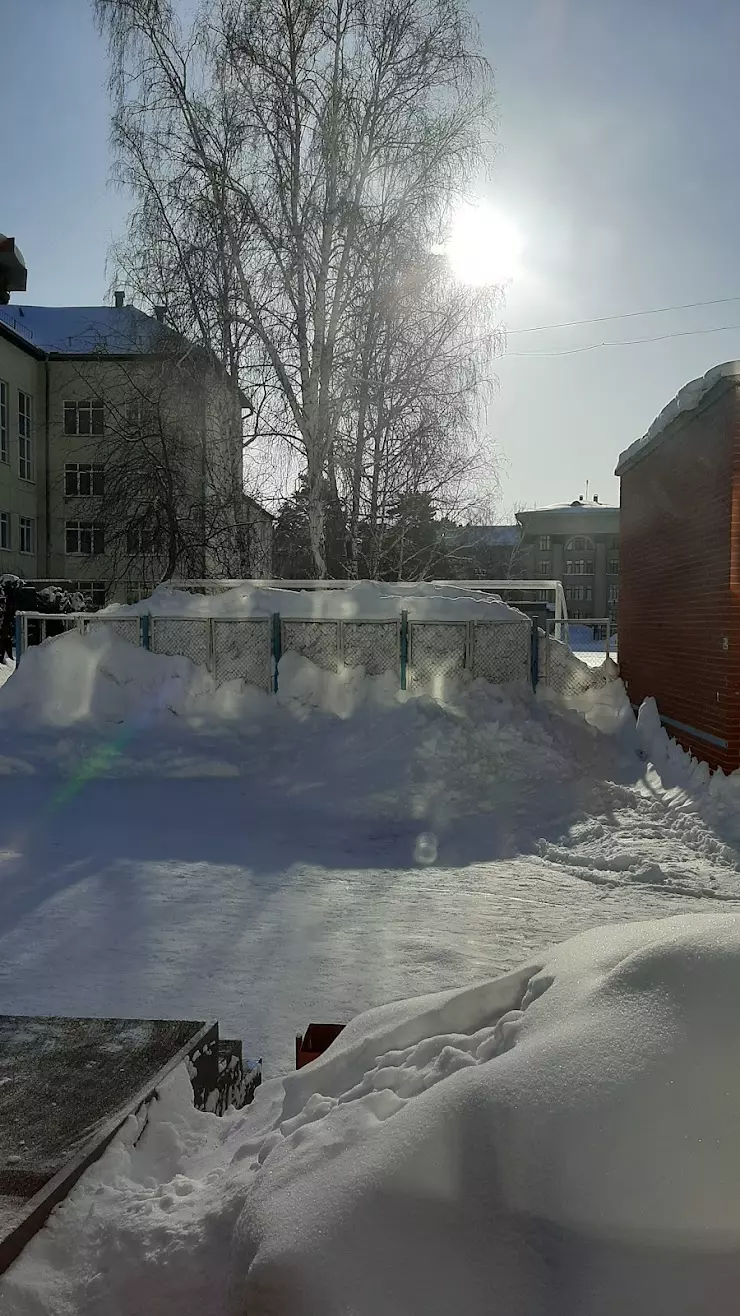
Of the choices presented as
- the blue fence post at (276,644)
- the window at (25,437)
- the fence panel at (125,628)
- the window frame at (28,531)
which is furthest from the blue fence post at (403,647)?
the window at (25,437)

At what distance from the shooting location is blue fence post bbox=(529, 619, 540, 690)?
37.7ft

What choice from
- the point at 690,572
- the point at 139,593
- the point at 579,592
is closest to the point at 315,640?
the point at 690,572

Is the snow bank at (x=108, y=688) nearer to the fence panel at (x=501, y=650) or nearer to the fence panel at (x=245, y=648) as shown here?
the fence panel at (x=245, y=648)

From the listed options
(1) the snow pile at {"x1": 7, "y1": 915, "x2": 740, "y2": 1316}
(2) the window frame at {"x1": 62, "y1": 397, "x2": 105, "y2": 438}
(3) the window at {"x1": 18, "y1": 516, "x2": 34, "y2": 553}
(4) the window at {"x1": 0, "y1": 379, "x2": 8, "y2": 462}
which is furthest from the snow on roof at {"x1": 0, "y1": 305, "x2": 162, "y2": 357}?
(1) the snow pile at {"x1": 7, "y1": 915, "x2": 740, "y2": 1316}

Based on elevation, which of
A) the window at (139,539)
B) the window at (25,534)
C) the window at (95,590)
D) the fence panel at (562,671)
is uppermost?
the window at (25,534)

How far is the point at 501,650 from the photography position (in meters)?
11.5

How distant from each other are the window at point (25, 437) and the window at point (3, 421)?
96cm

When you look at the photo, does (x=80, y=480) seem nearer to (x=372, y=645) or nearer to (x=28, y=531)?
(x=28, y=531)

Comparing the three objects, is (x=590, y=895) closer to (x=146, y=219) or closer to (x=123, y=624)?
(x=123, y=624)

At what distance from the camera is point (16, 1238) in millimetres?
2111

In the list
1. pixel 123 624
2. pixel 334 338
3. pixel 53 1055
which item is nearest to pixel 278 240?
pixel 334 338

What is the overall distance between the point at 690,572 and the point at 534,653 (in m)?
2.40

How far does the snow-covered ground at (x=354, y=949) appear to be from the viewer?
1758mm

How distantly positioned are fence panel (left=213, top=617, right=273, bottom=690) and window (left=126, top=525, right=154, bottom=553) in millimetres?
4617
